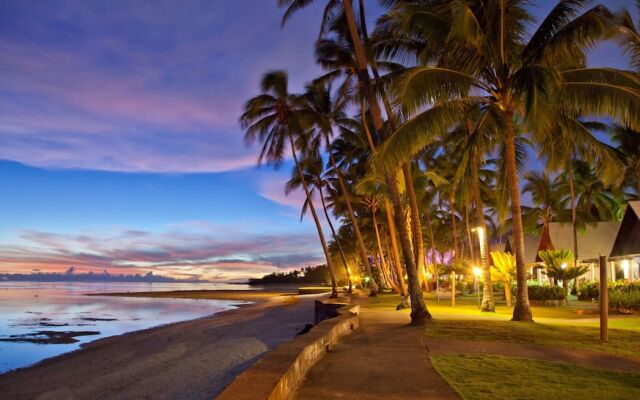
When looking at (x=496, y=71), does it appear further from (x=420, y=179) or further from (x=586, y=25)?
(x=420, y=179)

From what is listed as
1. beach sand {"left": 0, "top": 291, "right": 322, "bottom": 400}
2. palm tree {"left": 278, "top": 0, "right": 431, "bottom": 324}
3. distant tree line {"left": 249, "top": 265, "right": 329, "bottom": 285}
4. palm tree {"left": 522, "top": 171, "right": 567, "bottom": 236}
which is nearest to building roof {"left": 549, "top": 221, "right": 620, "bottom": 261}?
palm tree {"left": 522, "top": 171, "right": 567, "bottom": 236}

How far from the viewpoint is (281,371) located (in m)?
5.61

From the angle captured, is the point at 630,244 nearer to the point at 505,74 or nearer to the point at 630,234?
the point at 630,234

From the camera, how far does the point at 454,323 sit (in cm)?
1292

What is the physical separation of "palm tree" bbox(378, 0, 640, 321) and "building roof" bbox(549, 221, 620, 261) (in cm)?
2416

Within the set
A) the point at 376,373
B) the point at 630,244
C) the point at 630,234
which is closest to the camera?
the point at 376,373

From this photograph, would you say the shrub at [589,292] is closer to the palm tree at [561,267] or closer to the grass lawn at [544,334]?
the palm tree at [561,267]

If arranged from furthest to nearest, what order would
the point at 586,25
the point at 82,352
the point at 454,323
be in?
the point at 82,352 → the point at 454,323 → the point at 586,25

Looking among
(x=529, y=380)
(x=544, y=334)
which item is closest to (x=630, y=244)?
(x=544, y=334)

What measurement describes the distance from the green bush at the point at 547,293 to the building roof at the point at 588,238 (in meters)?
14.2

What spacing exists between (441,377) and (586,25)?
9.01 metres

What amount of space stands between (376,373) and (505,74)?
8.80 meters

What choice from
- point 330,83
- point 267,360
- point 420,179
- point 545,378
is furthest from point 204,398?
point 420,179

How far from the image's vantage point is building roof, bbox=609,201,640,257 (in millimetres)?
24953
